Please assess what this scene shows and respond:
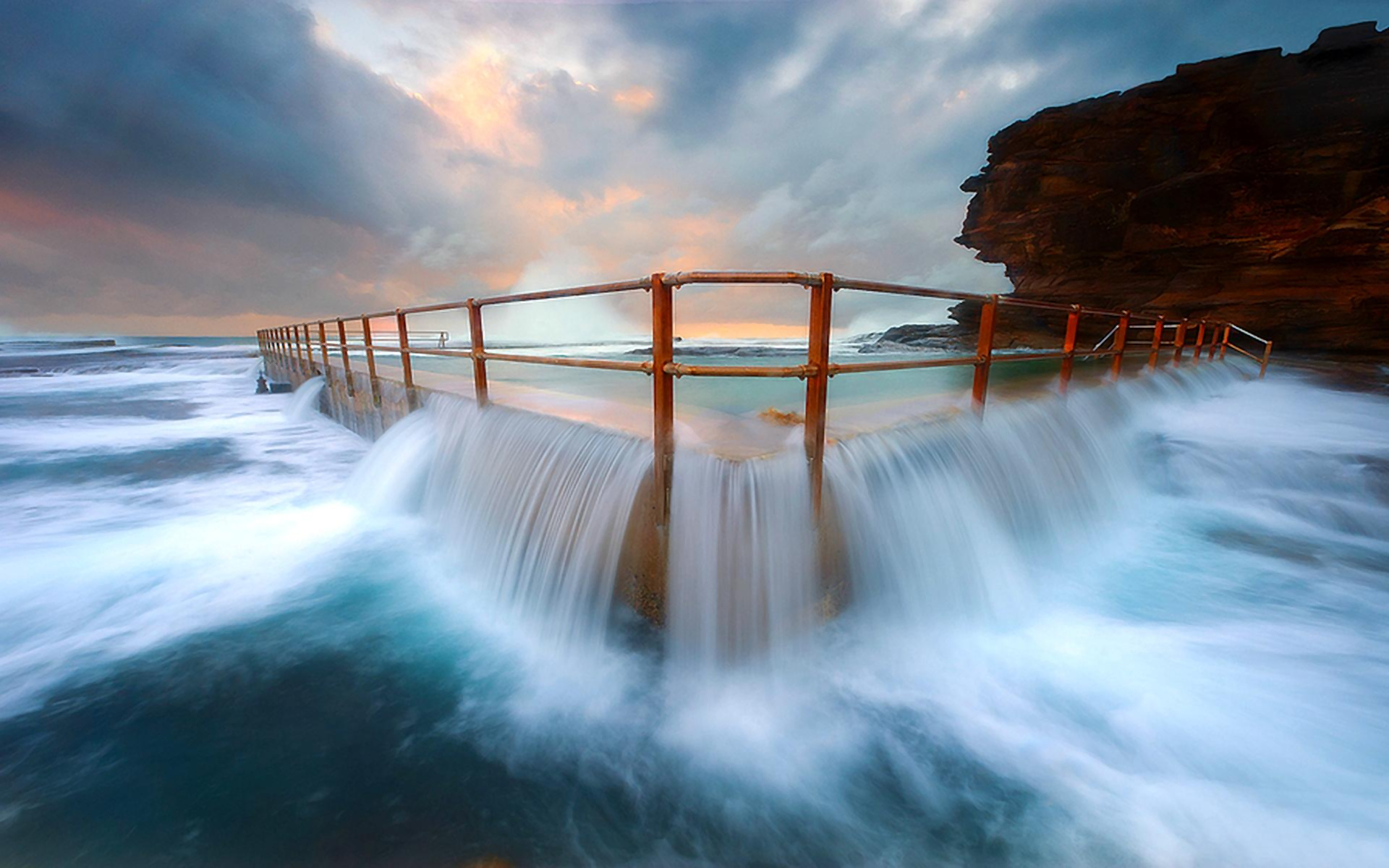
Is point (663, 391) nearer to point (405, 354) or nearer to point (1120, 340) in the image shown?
point (405, 354)

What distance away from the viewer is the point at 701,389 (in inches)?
332

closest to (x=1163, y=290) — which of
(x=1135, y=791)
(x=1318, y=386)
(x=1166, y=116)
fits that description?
(x=1166, y=116)

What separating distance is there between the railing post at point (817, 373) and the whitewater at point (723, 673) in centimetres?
14

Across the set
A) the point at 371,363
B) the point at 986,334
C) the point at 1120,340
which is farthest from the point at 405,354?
the point at 1120,340

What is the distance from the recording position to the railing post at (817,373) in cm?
252

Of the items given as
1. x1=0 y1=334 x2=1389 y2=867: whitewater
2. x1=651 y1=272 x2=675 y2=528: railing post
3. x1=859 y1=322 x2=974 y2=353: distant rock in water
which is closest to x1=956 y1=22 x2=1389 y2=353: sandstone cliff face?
x1=859 y1=322 x2=974 y2=353: distant rock in water

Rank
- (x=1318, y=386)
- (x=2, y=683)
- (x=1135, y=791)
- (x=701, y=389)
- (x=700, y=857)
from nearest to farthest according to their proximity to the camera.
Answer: (x=700, y=857) < (x=1135, y=791) < (x=2, y=683) < (x=701, y=389) < (x=1318, y=386)

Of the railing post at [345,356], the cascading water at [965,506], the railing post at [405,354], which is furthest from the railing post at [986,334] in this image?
the railing post at [345,356]

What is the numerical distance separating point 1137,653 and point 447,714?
160 inches

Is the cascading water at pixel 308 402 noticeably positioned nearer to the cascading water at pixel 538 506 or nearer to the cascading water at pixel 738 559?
the cascading water at pixel 538 506

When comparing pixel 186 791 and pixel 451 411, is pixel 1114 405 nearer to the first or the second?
pixel 451 411

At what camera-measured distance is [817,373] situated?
101 inches

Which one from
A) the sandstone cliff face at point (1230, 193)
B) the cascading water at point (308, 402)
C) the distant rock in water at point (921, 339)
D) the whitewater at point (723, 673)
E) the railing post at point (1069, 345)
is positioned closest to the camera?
the whitewater at point (723, 673)

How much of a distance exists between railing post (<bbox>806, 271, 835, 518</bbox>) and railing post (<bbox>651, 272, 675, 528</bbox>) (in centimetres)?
73
